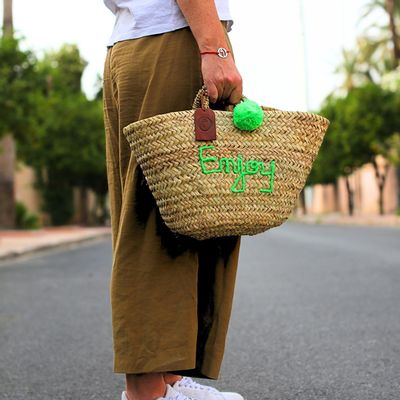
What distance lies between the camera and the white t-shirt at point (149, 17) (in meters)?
2.26

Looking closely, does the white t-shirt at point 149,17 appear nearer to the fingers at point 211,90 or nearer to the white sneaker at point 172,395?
the fingers at point 211,90

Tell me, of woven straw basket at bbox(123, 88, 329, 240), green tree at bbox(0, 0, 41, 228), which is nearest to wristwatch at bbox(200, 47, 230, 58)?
woven straw basket at bbox(123, 88, 329, 240)

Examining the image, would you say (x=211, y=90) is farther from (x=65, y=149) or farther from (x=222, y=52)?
(x=65, y=149)

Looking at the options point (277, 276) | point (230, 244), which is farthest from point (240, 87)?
point (277, 276)

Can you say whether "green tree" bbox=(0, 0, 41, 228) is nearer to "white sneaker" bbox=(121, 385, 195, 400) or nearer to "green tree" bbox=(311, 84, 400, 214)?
"white sneaker" bbox=(121, 385, 195, 400)

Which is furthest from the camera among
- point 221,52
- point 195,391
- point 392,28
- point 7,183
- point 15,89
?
point 392,28

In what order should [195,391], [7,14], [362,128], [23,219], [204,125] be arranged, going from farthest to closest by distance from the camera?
[362,128], [23,219], [7,14], [195,391], [204,125]

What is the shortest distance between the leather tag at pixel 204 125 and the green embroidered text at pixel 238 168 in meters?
0.03

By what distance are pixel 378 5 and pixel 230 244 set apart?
3600 centimetres

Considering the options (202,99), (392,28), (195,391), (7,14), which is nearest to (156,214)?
(202,99)

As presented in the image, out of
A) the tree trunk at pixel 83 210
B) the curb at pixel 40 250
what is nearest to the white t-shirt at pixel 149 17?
the curb at pixel 40 250

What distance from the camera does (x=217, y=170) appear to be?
2098 millimetres

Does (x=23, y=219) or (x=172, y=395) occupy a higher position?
(x=172, y=395)

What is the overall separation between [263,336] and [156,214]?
207 cm
